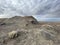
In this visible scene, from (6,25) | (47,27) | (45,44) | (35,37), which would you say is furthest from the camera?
(6,25)

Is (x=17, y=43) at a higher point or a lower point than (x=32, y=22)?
lower

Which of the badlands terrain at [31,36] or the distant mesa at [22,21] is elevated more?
the distant mesa at [22,21]

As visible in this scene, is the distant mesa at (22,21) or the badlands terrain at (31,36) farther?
the distant mesa at (22,21)

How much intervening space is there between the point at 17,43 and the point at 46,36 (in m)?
1.60

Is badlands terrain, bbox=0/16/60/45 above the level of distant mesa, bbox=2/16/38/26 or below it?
below

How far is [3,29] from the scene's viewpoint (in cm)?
1150

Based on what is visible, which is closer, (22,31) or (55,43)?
(55,43)

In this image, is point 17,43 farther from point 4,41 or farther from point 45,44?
point 45,44

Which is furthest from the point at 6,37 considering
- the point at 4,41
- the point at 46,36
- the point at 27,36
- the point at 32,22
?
the point at 32,22

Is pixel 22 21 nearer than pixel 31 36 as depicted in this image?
No

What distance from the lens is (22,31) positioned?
33.9 ft

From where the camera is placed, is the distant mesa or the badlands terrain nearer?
the badlands terrain

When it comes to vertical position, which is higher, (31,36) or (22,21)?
(22,21)

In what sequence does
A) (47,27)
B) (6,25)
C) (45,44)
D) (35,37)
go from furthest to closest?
1. (6,25)
2. (47,27)
3. (35,37)
4. (45,44)
